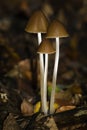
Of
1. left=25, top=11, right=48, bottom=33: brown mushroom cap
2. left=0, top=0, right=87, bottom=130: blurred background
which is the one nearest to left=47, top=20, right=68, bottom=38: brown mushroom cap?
left=25, top=11, right=48, bottom=33: brown mushroom cap

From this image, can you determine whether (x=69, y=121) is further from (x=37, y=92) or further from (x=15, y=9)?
(x=15, y=9)

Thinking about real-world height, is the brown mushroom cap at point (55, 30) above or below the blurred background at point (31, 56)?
above

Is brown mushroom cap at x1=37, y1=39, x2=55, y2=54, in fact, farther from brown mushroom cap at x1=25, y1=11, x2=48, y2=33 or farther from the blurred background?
the blurred background

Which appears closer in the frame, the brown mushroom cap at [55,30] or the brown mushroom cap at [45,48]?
the brown mushroom cap at [55,30]

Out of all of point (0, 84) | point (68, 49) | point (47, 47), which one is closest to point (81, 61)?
point (68, 49)

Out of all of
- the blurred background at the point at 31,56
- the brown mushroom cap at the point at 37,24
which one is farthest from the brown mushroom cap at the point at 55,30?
the blurred background at the point at 31,56

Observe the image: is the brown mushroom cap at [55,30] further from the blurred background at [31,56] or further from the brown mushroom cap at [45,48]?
the blurred background at [31,56]

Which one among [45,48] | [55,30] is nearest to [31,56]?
[45,48]

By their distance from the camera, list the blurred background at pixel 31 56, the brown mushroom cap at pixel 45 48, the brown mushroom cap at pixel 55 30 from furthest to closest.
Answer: the blurred background at pixel 31 56 < the brown mushroom cap at pixel 45 48 < the brown mushroom cap at pixel 55 30

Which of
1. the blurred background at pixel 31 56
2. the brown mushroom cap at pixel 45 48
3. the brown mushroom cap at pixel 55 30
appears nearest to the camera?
the brown mushroom cap at pixel 55 30

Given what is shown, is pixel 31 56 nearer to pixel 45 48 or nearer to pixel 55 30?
pixel 45 48
